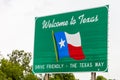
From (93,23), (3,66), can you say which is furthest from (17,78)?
(93,23)

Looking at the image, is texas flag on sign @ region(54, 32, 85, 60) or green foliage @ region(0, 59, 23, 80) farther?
green foliage @ region(0, 59, 23, 80)

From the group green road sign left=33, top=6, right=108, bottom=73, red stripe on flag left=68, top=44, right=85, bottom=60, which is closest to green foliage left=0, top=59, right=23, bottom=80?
green road sign left=33, top=6, right=108, bottom=73

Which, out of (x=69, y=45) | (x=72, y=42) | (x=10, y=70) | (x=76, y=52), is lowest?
(x=10, y=70)

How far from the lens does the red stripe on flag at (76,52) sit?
16.1 metres

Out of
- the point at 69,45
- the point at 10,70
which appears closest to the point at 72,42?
the point at 69,45

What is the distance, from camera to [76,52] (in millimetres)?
16297

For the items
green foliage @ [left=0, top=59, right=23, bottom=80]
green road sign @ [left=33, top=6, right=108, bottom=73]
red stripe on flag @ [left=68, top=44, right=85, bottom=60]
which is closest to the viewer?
green road sign @ [left=33, top=6, right=108, bottom=73]

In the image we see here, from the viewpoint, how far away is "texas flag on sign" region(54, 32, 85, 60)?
53.0 feet

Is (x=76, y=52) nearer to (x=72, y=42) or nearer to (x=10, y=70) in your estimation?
(x=72, y=42)

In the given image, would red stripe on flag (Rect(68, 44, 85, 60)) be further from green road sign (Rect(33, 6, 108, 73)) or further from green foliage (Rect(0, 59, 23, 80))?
green foliage (Rect(0, 59, 23, 80))

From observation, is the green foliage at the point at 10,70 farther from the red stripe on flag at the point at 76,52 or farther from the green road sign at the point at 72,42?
the red stripe on flag at the point at 76,52

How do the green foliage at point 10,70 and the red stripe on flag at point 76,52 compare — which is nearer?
the red stripe on flag at point 76,52

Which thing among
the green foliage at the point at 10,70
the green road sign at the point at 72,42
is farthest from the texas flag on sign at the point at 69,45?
the green foliage at the point at 10,70

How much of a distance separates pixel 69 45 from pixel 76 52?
0.38 metres
